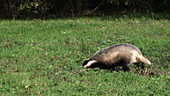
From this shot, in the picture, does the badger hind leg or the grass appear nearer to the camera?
the grass

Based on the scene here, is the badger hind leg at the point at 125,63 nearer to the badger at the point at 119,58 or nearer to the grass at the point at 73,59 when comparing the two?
the badger at the point at 119,58

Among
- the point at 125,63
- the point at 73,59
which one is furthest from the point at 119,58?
the point at 73,59

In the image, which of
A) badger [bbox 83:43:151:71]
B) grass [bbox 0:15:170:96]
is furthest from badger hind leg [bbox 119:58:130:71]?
grass [bbox 0:15:170:96]

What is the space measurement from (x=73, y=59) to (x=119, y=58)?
140 centimetres

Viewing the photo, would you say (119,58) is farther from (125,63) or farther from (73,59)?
(73,59)

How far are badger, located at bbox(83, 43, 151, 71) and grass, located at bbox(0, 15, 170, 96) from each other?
18 centimetres

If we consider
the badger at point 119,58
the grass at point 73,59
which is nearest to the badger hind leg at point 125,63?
the badger at point 119,58

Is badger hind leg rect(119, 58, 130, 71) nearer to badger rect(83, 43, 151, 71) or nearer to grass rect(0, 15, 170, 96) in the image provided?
badger rect(83, 43, 151, 71)

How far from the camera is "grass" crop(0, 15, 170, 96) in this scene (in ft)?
17.8

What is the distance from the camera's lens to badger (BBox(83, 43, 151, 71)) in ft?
20.9

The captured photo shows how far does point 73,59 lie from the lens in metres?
7.53

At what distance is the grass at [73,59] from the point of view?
5.44 m

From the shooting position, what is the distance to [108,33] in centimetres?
1095

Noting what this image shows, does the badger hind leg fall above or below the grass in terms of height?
above
